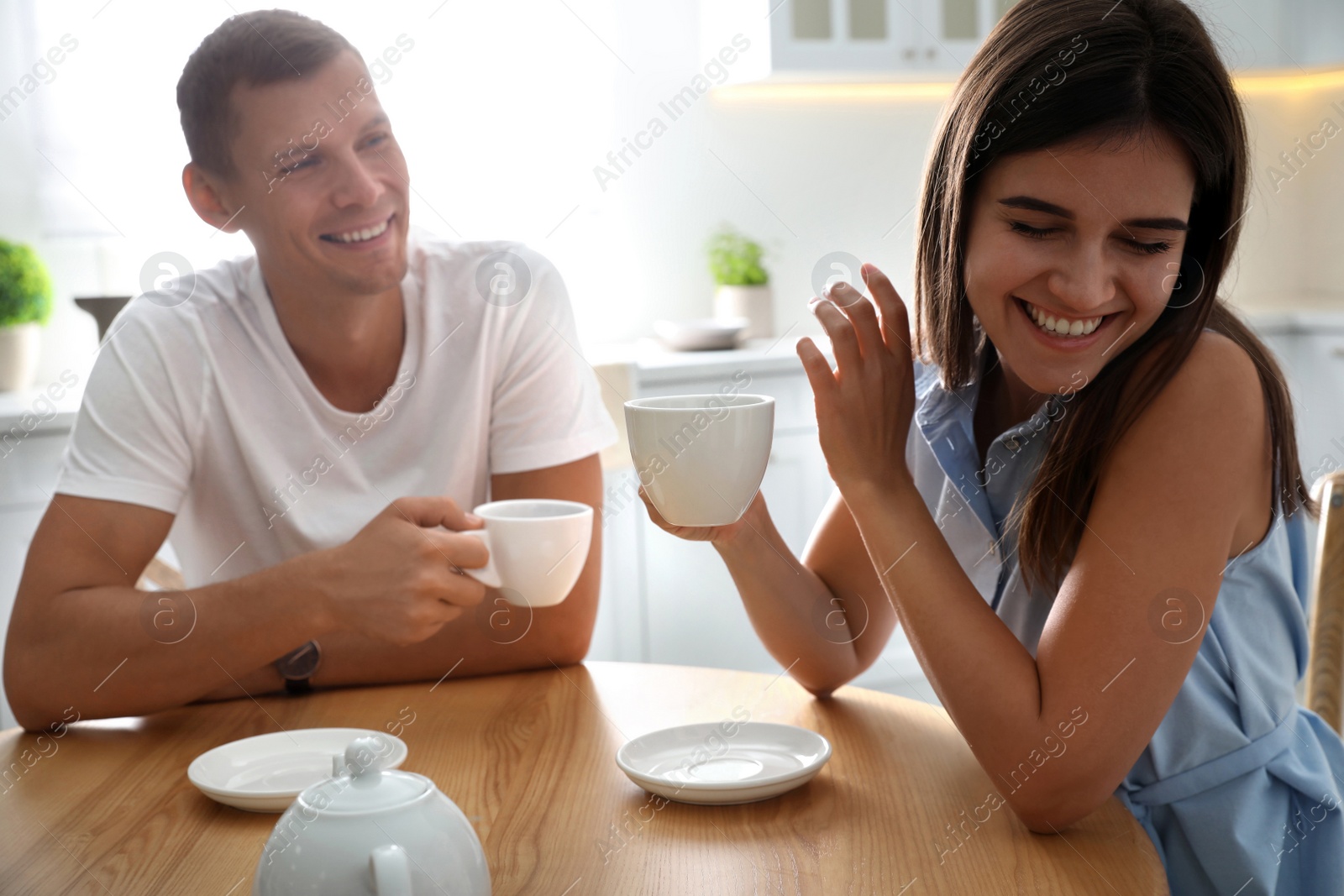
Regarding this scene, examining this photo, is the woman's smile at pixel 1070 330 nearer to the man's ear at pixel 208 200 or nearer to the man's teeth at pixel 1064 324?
the man's teeth at pixel 1064 324

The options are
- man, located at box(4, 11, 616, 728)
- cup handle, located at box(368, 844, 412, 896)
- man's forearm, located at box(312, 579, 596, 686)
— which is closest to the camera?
cup handle, located at box(368, 844, 412, 896)

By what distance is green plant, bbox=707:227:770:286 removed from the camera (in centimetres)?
315

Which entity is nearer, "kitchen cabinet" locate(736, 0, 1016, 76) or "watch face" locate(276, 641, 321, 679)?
"watch face" locate(276, 641, 321, 679)

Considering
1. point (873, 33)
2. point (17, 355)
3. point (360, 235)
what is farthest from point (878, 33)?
point (17, 355)

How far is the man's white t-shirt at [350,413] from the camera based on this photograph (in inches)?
55.0

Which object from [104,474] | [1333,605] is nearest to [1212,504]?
[1333,605]

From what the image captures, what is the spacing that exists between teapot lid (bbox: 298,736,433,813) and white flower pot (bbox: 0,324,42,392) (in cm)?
242

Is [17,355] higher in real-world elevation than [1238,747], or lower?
higher

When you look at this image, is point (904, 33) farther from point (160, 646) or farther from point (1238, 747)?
point (160, 646)

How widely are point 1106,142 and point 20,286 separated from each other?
8.33 feet

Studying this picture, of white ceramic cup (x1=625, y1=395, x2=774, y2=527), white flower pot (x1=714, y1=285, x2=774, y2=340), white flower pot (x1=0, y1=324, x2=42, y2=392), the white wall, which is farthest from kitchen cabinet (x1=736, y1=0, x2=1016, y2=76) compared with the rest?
white ceramic cup (x1=625, y1=395, x2=774, y2=527)

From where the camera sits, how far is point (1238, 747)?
957 millimetres

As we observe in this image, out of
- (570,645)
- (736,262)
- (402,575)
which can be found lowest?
(570,645)

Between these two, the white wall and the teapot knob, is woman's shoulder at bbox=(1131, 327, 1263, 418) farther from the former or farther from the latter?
the white wall
